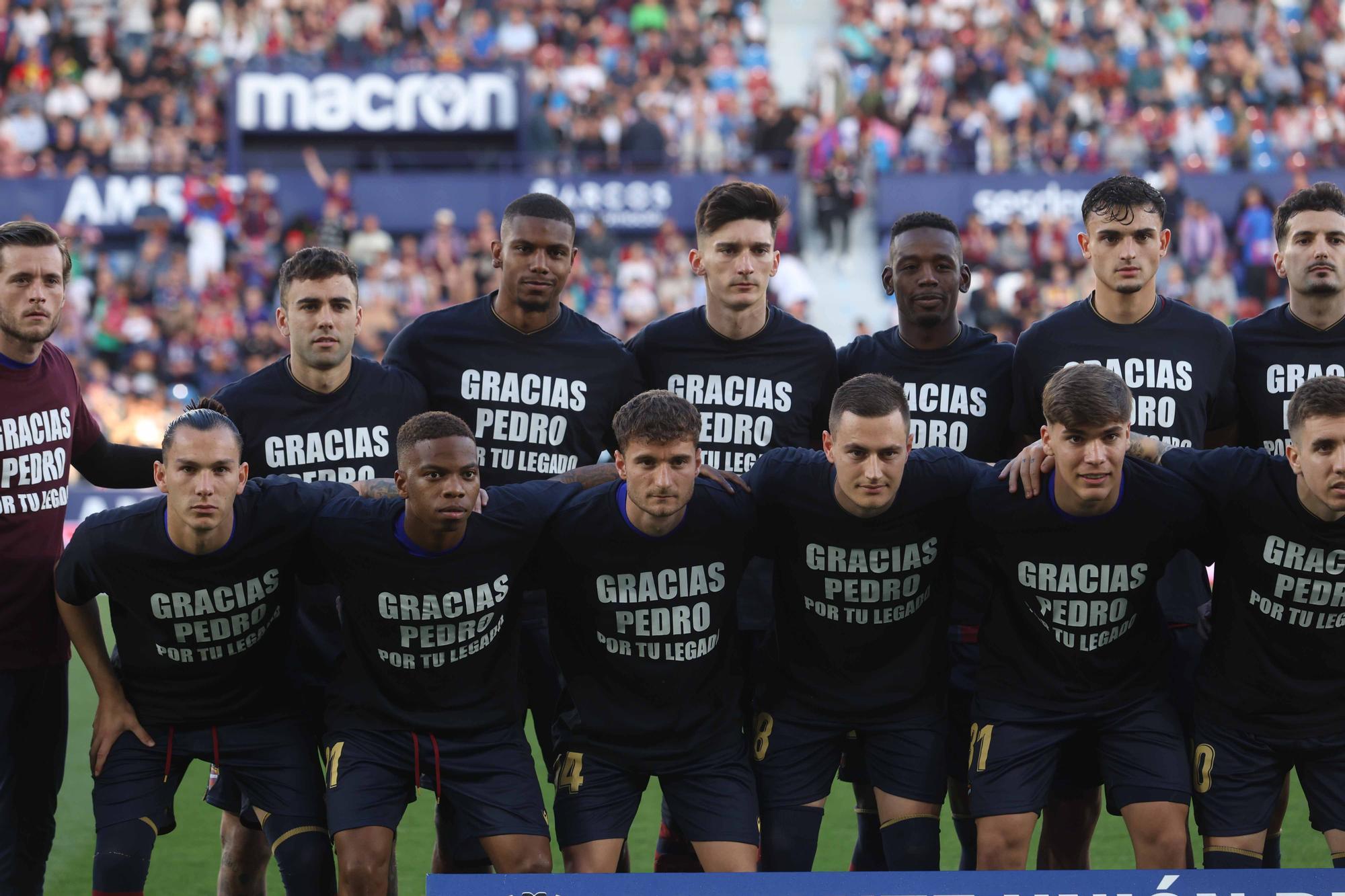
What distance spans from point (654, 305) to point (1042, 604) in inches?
582

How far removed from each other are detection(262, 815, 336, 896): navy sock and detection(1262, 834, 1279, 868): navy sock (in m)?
3.41

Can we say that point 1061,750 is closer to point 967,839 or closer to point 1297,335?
point 967,839

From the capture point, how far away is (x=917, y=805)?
561 cm

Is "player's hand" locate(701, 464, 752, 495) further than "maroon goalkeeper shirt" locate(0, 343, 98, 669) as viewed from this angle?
No

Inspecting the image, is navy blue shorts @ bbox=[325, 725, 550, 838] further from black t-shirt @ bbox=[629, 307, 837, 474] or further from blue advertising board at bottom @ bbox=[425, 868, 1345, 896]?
black t-shirt @ bbox=[629, 307, 837, 474]

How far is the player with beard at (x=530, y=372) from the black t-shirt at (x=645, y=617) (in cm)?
53

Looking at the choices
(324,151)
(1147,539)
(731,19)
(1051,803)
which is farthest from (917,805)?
(731,19)

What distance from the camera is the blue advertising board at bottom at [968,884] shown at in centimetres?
459

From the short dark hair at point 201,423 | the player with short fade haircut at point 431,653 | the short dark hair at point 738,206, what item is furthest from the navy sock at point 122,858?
the short dark hair at point 738,206

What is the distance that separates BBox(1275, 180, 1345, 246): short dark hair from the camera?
606cm

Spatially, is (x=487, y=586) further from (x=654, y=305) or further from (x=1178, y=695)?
(x=654, y=305)

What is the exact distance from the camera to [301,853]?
17.9ft

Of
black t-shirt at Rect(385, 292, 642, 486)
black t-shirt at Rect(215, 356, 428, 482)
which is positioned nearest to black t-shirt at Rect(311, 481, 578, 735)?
black t-shirt at Rect(215, 356, 428, 482)

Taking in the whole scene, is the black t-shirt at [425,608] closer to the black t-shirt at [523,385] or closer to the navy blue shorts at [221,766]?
the navy blue shorts at [221,766]
